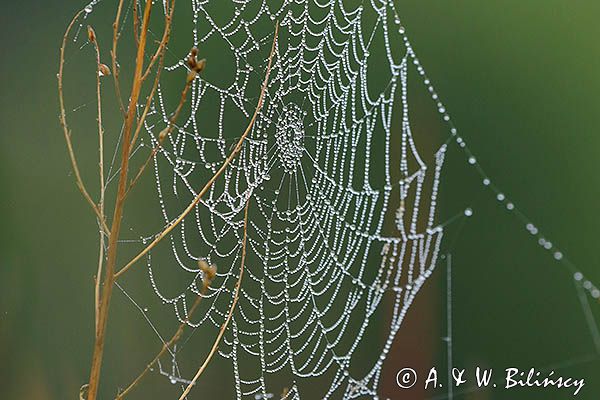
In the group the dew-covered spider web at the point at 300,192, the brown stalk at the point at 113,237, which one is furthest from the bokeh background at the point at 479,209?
the brown stalk at the point at 113,237

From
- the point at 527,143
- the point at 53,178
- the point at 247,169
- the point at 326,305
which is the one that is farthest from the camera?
the point at 53,178

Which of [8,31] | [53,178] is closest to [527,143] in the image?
[53,178]

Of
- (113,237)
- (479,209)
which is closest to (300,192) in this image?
(479,209)

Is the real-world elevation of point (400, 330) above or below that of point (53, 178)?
below

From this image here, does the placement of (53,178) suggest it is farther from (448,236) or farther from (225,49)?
(448,236)

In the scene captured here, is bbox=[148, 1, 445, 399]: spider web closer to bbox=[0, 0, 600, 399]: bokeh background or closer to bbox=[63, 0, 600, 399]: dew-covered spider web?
bbox=[63, 0, 600, 399]: dew-covered spider web

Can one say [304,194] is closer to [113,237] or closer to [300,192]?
[300,192]
